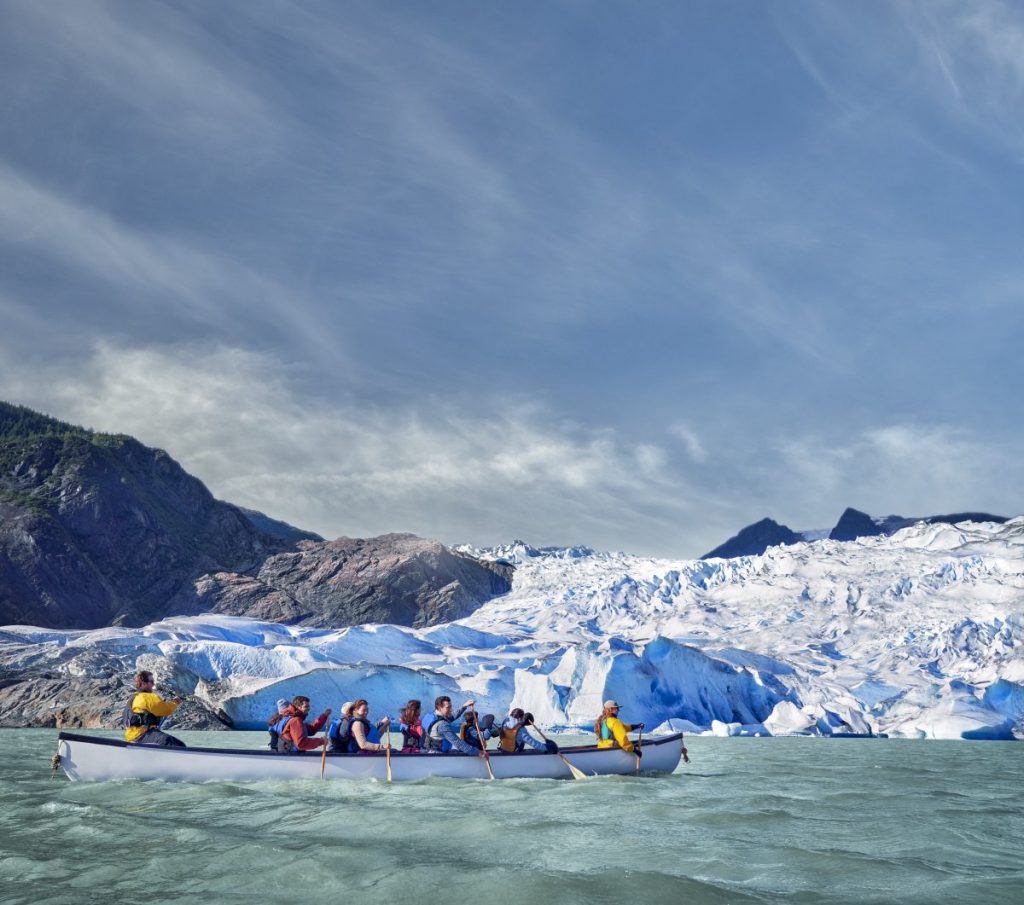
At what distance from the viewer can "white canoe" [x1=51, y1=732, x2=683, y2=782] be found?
531 inches

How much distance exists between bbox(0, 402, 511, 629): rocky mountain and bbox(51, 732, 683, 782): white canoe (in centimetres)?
7243

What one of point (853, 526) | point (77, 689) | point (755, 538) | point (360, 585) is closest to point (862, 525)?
point (853, 526)

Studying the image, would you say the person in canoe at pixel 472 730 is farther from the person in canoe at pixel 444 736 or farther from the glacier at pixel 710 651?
the glacier at pixel 710 651

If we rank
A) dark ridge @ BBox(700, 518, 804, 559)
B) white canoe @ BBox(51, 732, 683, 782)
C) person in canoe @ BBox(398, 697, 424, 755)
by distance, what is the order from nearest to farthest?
white canoe @ BBox(51, 732, 683, 782)
person in canoe @ BBox(398, 697, 424, 755)
dark ridge @ BBox(700, 518, 804, 559)

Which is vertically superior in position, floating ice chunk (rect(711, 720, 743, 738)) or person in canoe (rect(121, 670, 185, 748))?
person in canoe (rect(121, 670, 185, 748))

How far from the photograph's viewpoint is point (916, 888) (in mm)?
7562

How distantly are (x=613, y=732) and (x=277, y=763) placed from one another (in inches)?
265

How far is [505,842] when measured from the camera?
31.0ft

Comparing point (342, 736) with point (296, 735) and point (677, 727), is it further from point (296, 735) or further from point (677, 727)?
point (677, 727)

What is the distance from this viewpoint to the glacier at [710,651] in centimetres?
4338

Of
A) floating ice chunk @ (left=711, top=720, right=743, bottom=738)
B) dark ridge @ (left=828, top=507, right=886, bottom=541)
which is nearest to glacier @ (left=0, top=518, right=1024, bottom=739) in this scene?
floating ice chunk @ (left=711, top=720, right=743, bottom=738)

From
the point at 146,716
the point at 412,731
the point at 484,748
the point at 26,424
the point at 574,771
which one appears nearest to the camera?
the point at 146,716

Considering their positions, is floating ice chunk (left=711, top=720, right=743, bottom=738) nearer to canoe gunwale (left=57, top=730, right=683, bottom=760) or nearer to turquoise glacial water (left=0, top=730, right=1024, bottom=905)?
turquoise glacial water (left=0, top=730, right=1024, bottom=905)

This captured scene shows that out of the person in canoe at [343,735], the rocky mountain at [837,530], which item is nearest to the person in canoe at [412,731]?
the person in canoe at [343,735]
